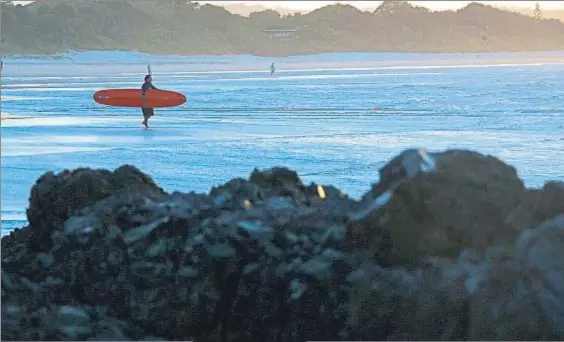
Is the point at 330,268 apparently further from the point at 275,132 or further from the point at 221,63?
the point at 221,63

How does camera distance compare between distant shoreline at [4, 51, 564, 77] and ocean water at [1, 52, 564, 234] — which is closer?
ocean water at [1, 52, 564, 234]

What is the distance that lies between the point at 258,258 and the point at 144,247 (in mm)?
452

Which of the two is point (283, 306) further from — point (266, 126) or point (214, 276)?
point (266, 126)

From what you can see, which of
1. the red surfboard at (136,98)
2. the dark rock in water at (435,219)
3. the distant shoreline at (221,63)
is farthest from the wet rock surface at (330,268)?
the distant shoreline at (221,63)

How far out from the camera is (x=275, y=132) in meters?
13.0

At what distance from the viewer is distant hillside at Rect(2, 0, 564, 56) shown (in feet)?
164

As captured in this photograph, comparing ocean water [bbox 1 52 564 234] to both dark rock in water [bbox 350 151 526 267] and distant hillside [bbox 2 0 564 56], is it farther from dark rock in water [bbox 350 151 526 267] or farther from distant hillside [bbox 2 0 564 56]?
distant hillside [bbox 2 0 564 56]

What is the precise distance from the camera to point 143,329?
3555mm

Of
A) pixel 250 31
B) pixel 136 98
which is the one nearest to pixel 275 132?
pixel 136 98

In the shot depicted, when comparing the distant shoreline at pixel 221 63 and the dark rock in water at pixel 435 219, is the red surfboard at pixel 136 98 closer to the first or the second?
the dark rock in water at pixel 435 219

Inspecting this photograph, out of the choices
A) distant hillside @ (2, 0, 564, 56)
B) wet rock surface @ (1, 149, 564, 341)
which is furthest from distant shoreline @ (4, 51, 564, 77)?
wet rock surface @ (1, 149, 564, 341)

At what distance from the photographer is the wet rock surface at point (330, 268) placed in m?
3.23

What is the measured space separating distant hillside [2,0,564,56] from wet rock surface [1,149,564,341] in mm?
44873

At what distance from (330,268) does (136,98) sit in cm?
1326
